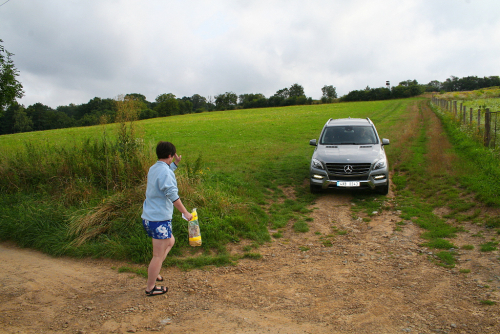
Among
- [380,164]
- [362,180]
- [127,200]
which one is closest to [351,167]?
[362,180]

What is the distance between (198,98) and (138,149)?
13929 centimetres

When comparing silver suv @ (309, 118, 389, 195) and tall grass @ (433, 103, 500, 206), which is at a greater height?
silver suv @ (309, 118, 389, 195)

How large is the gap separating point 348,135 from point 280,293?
6.57 meters

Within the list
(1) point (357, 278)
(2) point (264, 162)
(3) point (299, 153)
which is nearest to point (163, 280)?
(1) point (357, 278)

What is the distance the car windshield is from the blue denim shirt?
6.61 m

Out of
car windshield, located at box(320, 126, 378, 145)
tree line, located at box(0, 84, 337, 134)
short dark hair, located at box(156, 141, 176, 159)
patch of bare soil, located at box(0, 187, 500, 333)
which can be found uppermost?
tree line, located at box(0, 84, 337, 134)

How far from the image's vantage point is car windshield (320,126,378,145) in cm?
938

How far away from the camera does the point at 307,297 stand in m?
4.11

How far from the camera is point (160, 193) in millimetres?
3924

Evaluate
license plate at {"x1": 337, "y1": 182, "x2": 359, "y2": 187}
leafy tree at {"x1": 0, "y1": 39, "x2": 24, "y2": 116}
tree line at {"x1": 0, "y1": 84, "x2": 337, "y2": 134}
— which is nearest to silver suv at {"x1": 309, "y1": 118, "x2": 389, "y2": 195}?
license plate at {"x1": 337, "y1": 182, "x2": 359, "y2": 187}

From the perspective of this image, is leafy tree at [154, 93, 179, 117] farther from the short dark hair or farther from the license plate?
the short dark hair

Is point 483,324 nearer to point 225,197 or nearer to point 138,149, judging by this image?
point 225,197

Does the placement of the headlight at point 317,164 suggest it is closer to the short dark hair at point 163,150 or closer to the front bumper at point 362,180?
the front bumper at point 362,180

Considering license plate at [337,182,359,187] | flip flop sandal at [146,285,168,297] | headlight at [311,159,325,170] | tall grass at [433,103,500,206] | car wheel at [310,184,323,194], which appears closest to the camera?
flip flop sandal at [146,285,168,297]
